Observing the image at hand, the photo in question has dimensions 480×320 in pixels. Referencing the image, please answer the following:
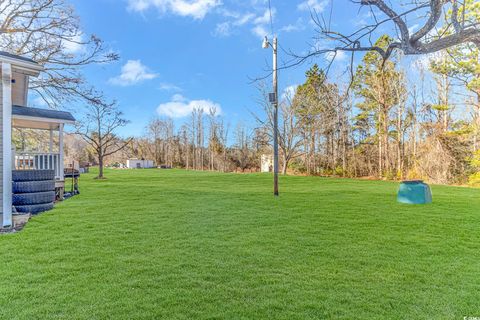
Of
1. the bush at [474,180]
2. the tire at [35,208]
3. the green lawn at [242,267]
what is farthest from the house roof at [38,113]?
the bush at [474,180]

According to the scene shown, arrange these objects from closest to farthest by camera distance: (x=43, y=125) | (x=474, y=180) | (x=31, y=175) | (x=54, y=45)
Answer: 1. (x=31, y=175)
2. (x=43, y=125)
3. (x=54, y=45)
4. (x=474, y=180)

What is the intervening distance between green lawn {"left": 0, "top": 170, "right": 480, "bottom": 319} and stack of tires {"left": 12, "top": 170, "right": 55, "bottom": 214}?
27.3 inches

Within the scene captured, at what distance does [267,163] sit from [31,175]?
71.6 ft

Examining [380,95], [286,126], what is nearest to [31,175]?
[286,126]

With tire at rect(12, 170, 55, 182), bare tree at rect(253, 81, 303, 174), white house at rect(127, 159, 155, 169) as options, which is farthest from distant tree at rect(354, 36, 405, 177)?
white house at rect(127, 159, 155, 169)

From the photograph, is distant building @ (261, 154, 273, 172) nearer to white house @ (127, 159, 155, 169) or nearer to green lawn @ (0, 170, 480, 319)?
white house @ (127, 159, 155, 169)

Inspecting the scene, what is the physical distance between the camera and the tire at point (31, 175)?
6.11m

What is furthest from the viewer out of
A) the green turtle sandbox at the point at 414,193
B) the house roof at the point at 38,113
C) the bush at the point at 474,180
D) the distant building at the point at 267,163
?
the distant building at the point at 267,163

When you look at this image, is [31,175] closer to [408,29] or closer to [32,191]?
[32,191]

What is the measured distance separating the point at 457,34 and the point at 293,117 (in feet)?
66.4

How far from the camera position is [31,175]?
20.7 ft

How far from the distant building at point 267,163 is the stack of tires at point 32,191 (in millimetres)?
20582

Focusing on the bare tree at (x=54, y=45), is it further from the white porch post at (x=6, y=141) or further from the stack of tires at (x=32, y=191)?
the white porch post at (x=6, y=141)

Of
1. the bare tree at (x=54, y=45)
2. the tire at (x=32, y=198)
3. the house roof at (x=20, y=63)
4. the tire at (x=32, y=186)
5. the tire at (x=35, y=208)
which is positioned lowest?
the tire at (x=35, y=208)
